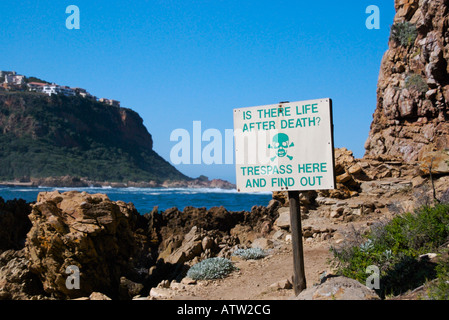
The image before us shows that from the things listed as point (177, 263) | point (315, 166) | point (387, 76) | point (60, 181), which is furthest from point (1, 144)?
point (315, 166)

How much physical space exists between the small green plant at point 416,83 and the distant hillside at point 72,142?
3274 inches

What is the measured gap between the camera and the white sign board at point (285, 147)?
6277 millimetres

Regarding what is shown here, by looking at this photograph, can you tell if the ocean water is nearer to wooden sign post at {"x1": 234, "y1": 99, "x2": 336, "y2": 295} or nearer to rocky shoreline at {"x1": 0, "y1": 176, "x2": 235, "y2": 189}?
rocky shoreline at {"x1": 0, "y1": 176, "x2": 235, "y2": 189}

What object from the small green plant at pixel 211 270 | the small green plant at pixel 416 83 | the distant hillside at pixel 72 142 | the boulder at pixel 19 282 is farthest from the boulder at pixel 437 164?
the distant hillside at pixel 72 142

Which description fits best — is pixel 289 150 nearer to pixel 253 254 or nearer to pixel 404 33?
pixel 253 254

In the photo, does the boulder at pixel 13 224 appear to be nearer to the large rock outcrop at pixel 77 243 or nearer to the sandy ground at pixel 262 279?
the large rock outcrop at pixel 77 243

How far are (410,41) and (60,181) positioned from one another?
2972 inches

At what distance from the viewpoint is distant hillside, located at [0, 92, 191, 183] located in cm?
9856

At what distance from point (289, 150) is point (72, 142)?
11445 cm

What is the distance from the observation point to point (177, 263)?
12.2m

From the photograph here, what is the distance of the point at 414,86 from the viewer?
79.5 ft

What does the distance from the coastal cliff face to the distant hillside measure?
81294mm

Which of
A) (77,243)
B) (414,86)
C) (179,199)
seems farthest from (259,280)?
(179,199)

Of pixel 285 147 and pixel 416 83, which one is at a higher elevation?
pixel 416 83
